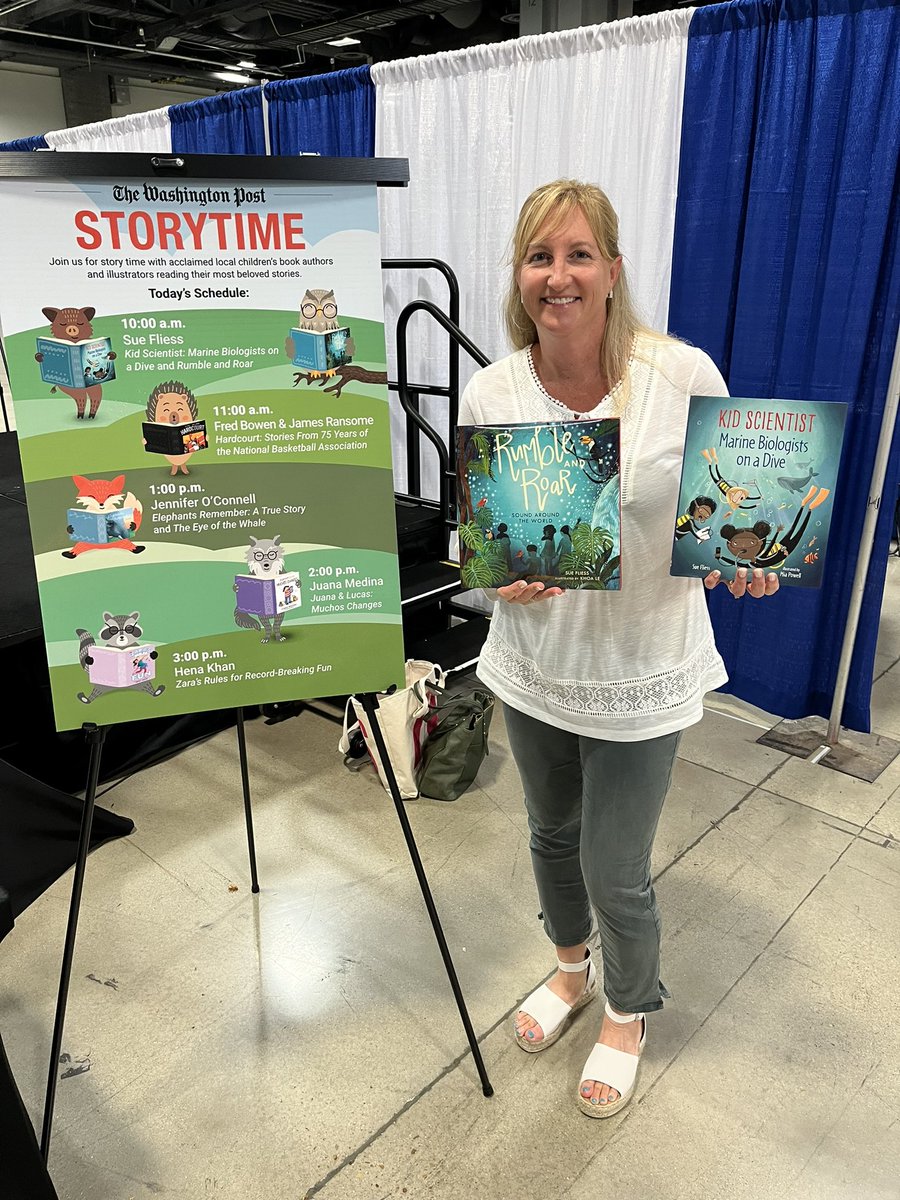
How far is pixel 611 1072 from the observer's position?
1.68 metres

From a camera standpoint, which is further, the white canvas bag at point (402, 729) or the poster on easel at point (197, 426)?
the white canvas bag at point (402, 729)

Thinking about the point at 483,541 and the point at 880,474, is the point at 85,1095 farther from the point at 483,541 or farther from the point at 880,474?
the point at 880,474

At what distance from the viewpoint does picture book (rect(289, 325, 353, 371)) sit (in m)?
1.41

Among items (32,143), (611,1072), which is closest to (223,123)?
(32,143)

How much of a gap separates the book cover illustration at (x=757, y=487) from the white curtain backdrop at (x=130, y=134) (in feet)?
15.1

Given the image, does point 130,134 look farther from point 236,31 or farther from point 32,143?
point 236,31

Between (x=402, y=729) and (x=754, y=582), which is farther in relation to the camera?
(x=402, y=729)

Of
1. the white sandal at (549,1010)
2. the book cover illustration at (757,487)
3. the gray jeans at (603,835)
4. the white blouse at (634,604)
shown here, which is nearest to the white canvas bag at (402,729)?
the white sandal at (549,1010)

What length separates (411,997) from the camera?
1960 millimetres

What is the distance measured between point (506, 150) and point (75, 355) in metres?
2.56

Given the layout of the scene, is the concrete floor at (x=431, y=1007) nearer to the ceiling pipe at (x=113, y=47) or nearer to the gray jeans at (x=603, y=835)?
the gray jeans at (x=603, y=835)

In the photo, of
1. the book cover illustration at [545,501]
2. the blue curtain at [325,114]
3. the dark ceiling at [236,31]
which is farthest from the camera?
the dark ceiling at [236,31]

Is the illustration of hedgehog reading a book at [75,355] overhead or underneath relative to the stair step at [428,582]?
overhead

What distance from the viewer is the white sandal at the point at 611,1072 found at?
1.66 m
